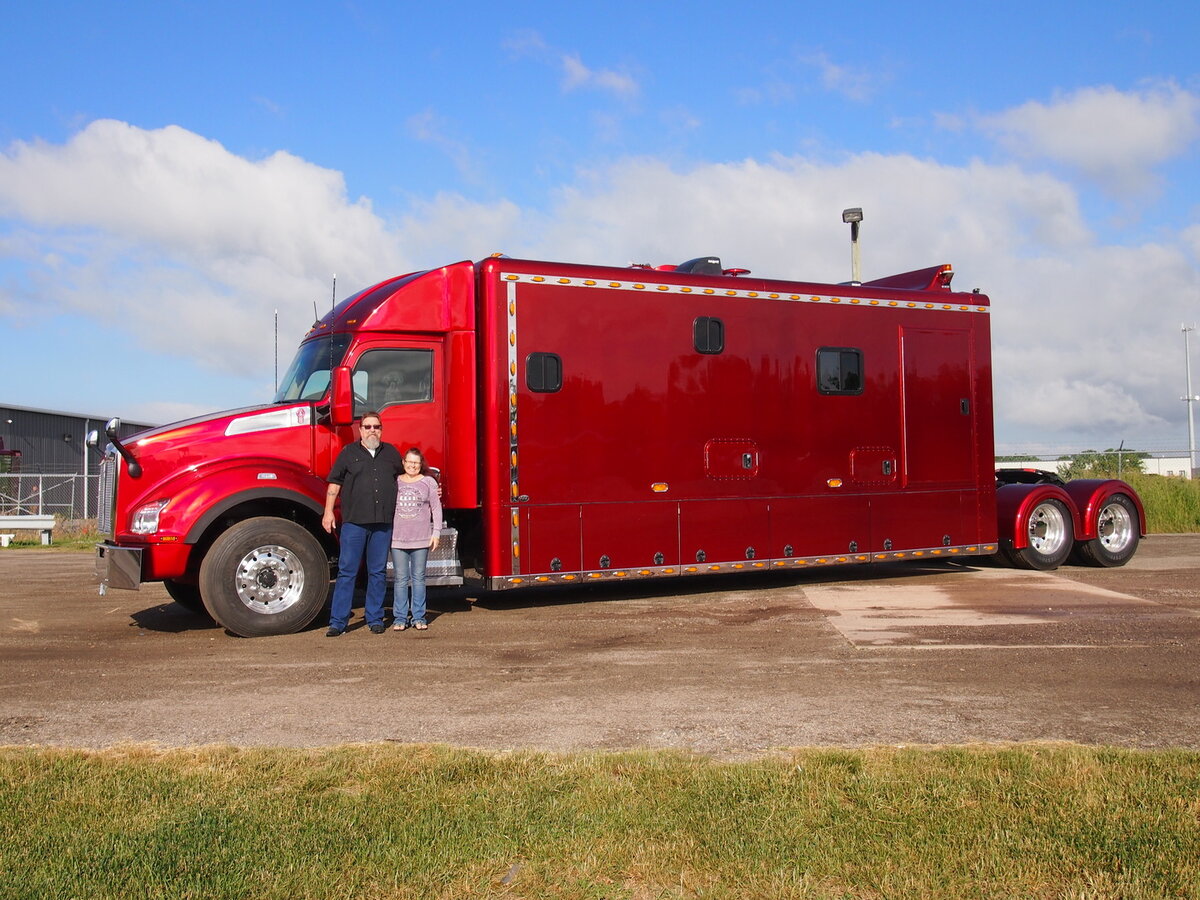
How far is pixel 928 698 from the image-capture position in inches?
255

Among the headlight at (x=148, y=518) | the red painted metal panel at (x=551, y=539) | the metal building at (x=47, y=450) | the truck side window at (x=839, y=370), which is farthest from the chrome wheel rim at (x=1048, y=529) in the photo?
the metal building at (x=47, y=450)

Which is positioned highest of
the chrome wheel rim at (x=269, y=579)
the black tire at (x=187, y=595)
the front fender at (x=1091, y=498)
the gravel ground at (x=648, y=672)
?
the front fender at (x=1091, y=498)

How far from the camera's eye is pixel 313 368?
34.6 feet

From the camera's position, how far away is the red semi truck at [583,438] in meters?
9.55

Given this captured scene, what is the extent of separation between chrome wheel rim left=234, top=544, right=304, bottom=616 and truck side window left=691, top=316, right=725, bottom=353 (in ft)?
15.3

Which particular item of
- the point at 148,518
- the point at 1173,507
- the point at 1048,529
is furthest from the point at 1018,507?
the point at 148,518

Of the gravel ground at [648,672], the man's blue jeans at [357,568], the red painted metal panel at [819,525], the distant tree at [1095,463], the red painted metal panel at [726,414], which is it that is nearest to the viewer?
the gravel ground at [648,672]

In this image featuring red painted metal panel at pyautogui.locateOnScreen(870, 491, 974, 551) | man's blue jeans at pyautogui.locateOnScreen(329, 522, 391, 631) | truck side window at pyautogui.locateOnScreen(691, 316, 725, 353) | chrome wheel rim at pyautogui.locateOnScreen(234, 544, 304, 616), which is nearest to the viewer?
chrome wheel rim at pyautogui.locateOnScreen(234, 544, 304, 616)

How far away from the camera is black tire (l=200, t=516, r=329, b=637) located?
914 cm

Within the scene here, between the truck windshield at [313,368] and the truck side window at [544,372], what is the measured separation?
5.87 ft

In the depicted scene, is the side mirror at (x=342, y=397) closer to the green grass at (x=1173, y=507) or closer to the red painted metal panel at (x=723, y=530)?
the red painted metal panel at (x=723, y=530)

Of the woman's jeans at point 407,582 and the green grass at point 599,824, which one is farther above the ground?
the woman's jeans at point 407,582

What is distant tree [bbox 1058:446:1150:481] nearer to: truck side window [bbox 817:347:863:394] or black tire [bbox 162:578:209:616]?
truck side window [bbox 817:347:863:394]

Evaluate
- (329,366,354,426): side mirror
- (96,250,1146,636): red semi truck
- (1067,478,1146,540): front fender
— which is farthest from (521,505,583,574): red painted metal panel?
(1067,478,1146,540): front fender
